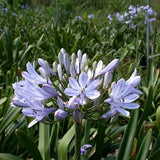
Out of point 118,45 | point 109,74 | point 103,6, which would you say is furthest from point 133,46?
point 103,6

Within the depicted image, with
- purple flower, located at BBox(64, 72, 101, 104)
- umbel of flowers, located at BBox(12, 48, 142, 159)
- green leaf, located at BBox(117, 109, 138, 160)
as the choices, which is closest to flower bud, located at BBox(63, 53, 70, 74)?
umbel of flowers, located at BBox(12, 48, 142, 159)

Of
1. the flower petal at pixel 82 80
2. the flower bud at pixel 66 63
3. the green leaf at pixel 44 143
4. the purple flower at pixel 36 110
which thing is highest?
the flower bud at pixel 66 63

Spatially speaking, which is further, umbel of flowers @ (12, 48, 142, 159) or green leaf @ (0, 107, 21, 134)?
green leaf @ (0, 107, 21, 134)

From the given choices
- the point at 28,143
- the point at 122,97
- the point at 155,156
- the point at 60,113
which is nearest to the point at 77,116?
the point at 60,113

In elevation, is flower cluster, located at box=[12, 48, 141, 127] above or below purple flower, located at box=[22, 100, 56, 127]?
above

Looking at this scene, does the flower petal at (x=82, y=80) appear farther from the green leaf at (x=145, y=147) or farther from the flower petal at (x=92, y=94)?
the green leaf at (x=145, y=147)

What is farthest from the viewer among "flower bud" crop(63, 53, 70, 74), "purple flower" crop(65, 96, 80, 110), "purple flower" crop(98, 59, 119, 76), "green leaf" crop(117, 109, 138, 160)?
"green leaf" crop(117, 109, 138, 160)

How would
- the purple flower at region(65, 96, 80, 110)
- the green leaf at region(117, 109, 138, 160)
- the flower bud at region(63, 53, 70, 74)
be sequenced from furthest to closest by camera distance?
1. the green leaf at region(117, 109, 138, 160)
2. the flower bud at region(63, 53, 70, 74)
3. the purple flower at region(65, 96, 80, 110)

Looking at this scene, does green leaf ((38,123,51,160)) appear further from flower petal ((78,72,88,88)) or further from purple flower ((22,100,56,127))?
flower petal ((78,72,88,88))

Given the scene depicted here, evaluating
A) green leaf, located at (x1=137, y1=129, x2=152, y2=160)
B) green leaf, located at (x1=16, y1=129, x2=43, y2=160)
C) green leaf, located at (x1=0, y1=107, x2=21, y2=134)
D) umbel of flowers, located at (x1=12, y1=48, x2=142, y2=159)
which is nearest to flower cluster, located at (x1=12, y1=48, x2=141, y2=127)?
umbel of flowers, located at (x1=12, y1=48, x2=142, y2=159)

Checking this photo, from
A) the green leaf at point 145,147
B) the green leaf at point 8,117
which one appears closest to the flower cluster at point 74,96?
the green leaf at point 145,147

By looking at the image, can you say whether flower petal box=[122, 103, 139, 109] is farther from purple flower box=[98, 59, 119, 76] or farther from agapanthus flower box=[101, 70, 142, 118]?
purple flower box=[98, 59, 119, 76]

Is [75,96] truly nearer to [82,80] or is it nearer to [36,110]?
[82,80]

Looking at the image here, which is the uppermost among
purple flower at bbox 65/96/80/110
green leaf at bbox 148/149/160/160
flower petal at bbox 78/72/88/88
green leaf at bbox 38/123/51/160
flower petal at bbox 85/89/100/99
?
flower petal at bbox 78/72/88/88
